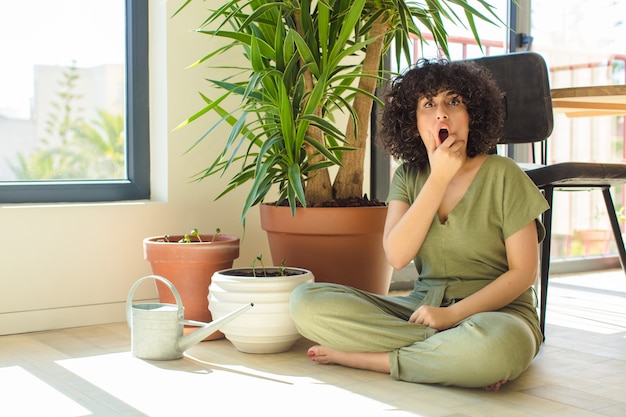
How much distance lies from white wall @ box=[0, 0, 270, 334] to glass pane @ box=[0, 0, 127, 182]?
0.50ft

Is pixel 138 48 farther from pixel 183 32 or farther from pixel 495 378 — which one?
pixel 495 378

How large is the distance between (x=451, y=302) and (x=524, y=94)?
0.91 meters

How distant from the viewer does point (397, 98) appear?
236 centimetres

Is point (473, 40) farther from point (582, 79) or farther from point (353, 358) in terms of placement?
point (353, 358)

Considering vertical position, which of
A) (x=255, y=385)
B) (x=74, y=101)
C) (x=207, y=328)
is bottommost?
(x=255, y=385)

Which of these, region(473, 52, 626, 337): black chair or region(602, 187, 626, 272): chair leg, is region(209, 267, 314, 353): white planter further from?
region(602, 187, 626, 272): chair leg

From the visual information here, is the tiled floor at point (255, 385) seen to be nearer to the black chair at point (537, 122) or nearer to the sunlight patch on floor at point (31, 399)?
the sunlight patch on floor at point (31, 399)

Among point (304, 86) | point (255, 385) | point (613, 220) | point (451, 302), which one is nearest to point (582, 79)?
point (613, 220)

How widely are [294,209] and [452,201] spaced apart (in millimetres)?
489

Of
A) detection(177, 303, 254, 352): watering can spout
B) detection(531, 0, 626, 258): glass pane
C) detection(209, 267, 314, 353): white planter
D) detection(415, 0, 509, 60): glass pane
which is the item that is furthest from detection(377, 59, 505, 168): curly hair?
detection(531, 0, 626, 258): glass pane

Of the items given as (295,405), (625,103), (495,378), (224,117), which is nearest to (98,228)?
(224,117)

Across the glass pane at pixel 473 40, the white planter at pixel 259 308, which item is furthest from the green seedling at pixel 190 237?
the glass pane at pixel 473 40

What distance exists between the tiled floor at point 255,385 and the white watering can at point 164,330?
0.04m

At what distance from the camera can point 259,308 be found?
2.28 m
